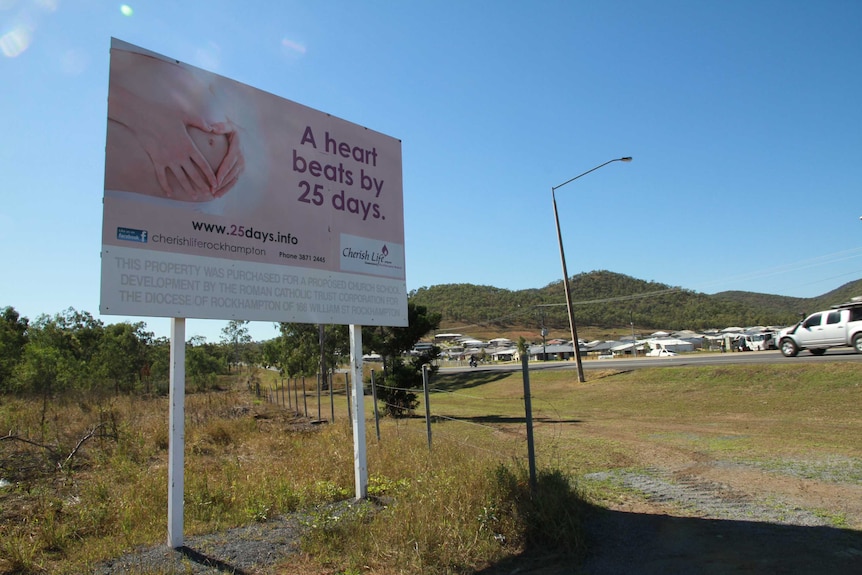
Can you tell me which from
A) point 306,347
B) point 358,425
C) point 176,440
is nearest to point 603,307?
point 306,347

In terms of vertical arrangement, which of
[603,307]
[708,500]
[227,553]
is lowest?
[708,500]

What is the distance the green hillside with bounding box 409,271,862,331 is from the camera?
12619 centimetres

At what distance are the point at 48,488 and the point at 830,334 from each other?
1017 inches

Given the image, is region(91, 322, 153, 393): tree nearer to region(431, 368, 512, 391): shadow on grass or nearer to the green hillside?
region(431, 368, 512, 391): shadow on grass

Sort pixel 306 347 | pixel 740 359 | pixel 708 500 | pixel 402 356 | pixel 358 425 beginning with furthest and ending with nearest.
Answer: pixel 306 347 < pixel 740 359 < pixel 402 356 < pixel 358 425 < pixel 708 500

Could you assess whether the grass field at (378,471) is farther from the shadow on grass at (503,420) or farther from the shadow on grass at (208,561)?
the shadow on grass at (208,561)

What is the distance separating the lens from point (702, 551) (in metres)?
4.26

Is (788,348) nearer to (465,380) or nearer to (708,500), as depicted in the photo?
(465,380)

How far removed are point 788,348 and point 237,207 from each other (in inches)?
995

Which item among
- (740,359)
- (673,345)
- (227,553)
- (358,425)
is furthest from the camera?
(673,345)

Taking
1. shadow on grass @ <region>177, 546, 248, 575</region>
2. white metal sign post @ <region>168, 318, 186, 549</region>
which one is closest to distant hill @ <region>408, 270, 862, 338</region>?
white metal sign post @ <region>168, 318, 186, 549</region>

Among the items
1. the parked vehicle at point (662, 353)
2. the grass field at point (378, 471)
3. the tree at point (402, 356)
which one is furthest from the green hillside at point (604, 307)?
the grass field at point (378, 471)

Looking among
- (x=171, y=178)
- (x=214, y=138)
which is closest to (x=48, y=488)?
(x=171, y=178)

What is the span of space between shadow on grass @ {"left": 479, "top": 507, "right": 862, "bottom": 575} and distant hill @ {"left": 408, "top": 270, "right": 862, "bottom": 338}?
117 metres
